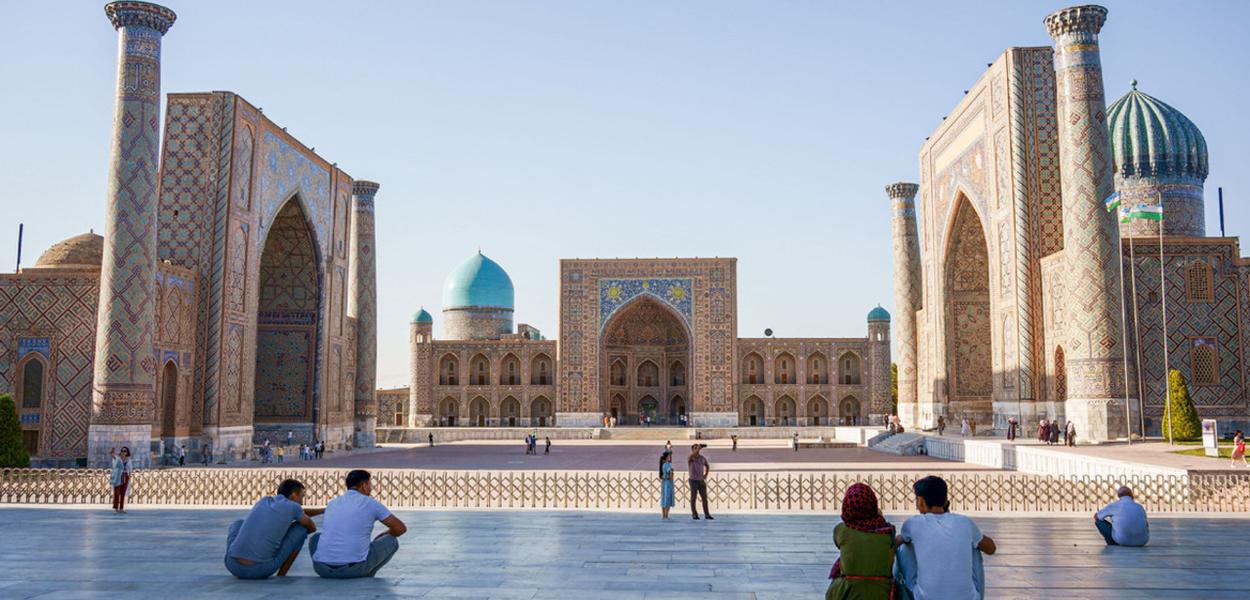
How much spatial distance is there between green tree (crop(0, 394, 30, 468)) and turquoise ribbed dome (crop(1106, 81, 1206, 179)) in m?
31.2

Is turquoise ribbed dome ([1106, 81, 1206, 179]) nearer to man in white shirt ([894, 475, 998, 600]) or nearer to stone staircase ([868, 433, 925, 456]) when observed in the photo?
stone staircase ([868, 433, 925, 456])

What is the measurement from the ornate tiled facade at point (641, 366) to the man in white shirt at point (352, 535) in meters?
39.8

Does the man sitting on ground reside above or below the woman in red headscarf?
below

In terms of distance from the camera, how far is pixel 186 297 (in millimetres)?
22250

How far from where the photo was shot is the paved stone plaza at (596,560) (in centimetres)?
621

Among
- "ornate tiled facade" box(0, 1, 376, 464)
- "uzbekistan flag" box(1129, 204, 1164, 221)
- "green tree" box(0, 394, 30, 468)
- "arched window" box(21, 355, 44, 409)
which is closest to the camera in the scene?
"green tree" box(0, 394, 30, 468)

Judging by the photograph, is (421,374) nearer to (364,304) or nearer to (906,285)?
(364,304)

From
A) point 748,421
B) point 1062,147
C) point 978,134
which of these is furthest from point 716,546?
point 748,421

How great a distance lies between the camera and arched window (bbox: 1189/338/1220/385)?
22641 mm

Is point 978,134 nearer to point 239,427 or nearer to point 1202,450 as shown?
point 1202,450

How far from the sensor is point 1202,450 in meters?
17.1

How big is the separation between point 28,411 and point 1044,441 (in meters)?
21.6

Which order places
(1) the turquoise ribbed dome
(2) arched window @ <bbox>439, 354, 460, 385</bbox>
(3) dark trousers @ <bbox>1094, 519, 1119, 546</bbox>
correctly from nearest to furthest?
(3) dark trousers @ <bbox>1094, 519, 1119, 546</bbox> < (1) the turquoise ribbed dome < (2) arched window @ <bbox>439, 354, 460, 385</bbox>

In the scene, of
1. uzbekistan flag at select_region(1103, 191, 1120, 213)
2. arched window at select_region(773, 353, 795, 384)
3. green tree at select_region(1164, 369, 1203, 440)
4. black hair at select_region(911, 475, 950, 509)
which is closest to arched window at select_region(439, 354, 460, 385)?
arched window at select_region(773, 353, 795, 384)
